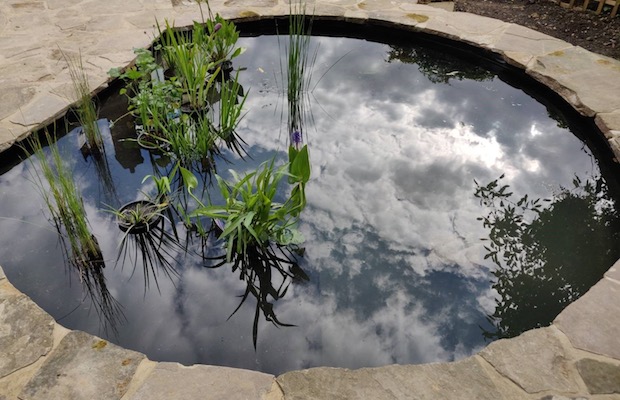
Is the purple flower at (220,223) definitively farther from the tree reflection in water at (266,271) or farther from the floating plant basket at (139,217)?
the floating plant basket at (139,217)

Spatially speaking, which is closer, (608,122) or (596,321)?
(596,321)

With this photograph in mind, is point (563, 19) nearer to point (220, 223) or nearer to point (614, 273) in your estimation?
point (614, 273)

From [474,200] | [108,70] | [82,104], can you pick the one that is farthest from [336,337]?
[108,70]

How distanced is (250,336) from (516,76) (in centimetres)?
302

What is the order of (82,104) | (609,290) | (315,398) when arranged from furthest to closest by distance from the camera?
(82,104), (609,290), (315,398)

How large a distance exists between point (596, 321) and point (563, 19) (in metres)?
3.62

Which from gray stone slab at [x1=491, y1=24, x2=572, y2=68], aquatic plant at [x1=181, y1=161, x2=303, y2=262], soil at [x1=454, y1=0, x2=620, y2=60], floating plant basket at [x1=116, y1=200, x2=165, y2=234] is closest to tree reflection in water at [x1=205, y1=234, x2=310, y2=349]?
aquatic plant at [x1=181, y1=161, x2=303, y2=262]

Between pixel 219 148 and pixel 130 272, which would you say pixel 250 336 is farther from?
pixel 219 148

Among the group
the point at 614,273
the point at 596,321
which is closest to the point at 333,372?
the point at 596,321

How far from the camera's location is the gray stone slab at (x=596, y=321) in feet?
6.72

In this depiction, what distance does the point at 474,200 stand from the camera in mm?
2992

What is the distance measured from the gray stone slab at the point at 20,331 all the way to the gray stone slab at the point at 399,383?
955 mm

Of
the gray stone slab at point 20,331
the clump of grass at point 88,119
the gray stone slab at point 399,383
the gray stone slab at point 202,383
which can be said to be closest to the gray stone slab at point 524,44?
the gray stone slab at point 399,383

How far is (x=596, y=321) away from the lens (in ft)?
7.04
